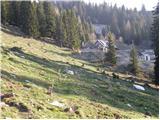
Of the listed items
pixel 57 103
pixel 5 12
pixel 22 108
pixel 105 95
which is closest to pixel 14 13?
pixel 5 12

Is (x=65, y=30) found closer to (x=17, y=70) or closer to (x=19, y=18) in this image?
(x=19, y=18)

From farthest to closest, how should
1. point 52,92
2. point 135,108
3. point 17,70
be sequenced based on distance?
point 17,70, point 135,108, point 52,92

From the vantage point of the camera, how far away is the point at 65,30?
331ft

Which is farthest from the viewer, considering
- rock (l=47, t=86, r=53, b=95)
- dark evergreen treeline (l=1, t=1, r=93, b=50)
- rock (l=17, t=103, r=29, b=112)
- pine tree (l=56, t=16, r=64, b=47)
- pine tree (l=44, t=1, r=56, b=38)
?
pine tree (l=56, t=16, r=64, b=47)

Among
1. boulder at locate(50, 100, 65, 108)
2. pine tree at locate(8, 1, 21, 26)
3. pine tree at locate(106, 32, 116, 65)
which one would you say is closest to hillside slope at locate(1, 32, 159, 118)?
boulder at locate(50, 100, 65, 108)

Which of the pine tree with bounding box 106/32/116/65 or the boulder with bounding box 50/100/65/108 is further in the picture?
the pine tree with bounding box 106/32/116/65

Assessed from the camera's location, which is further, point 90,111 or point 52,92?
point 52,92

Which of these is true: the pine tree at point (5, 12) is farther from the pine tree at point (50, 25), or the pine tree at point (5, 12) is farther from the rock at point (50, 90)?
the rock at point (50, 90)

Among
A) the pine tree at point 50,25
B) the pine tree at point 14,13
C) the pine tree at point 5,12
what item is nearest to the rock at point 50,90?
the pine tree at point 5,12

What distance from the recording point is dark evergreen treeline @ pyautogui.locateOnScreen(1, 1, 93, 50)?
91.2 meters

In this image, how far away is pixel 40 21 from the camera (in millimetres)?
99625

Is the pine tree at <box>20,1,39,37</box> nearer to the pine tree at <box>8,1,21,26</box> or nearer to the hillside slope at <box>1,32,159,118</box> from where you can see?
the pine tree at <box>8,1,21,26</box>

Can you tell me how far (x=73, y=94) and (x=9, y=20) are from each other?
7255cm

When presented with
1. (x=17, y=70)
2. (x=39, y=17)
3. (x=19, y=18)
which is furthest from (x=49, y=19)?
(x=17, y=70)
